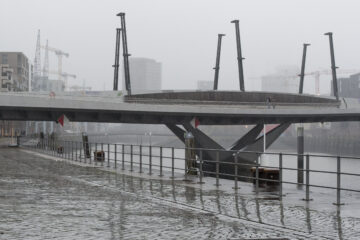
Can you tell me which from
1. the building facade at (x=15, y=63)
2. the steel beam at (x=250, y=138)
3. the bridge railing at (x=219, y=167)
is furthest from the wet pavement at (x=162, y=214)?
the building facade at (x=15, y=63)

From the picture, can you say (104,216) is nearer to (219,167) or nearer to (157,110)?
(219,167)

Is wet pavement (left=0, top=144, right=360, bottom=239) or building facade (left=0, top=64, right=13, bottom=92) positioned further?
building facade (left=0, top=64, right=13, bottom=92)

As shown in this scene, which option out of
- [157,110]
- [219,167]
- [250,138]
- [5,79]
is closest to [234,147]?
[250,138]

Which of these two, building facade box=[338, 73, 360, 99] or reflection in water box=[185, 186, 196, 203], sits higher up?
building facade box=[338, 73, 360, 99]

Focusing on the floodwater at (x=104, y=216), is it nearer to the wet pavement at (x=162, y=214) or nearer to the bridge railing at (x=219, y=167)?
the wet pavement at (x=162, y=214)

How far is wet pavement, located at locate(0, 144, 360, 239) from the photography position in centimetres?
945

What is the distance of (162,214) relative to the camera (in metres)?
11.7

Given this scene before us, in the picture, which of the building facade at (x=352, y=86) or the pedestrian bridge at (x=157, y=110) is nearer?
the pedestrian bridge at (x=157, y=110)

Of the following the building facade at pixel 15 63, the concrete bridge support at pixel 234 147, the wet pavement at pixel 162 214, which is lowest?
the concrete bridge support at pixel 234 147

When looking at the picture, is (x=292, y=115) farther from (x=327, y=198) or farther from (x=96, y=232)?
(x=96, y=232)

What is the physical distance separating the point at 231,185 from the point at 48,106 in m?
35.4

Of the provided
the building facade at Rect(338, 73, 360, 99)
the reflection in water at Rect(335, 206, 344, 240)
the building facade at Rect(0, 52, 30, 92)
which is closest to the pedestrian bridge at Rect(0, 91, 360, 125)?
the reflection in water at Rect(335, 206, 344, 240)

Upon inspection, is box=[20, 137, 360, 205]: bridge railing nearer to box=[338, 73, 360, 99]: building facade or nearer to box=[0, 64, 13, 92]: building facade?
box=[0, 64, 13, 92]: building facade

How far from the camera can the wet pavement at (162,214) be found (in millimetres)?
9445
